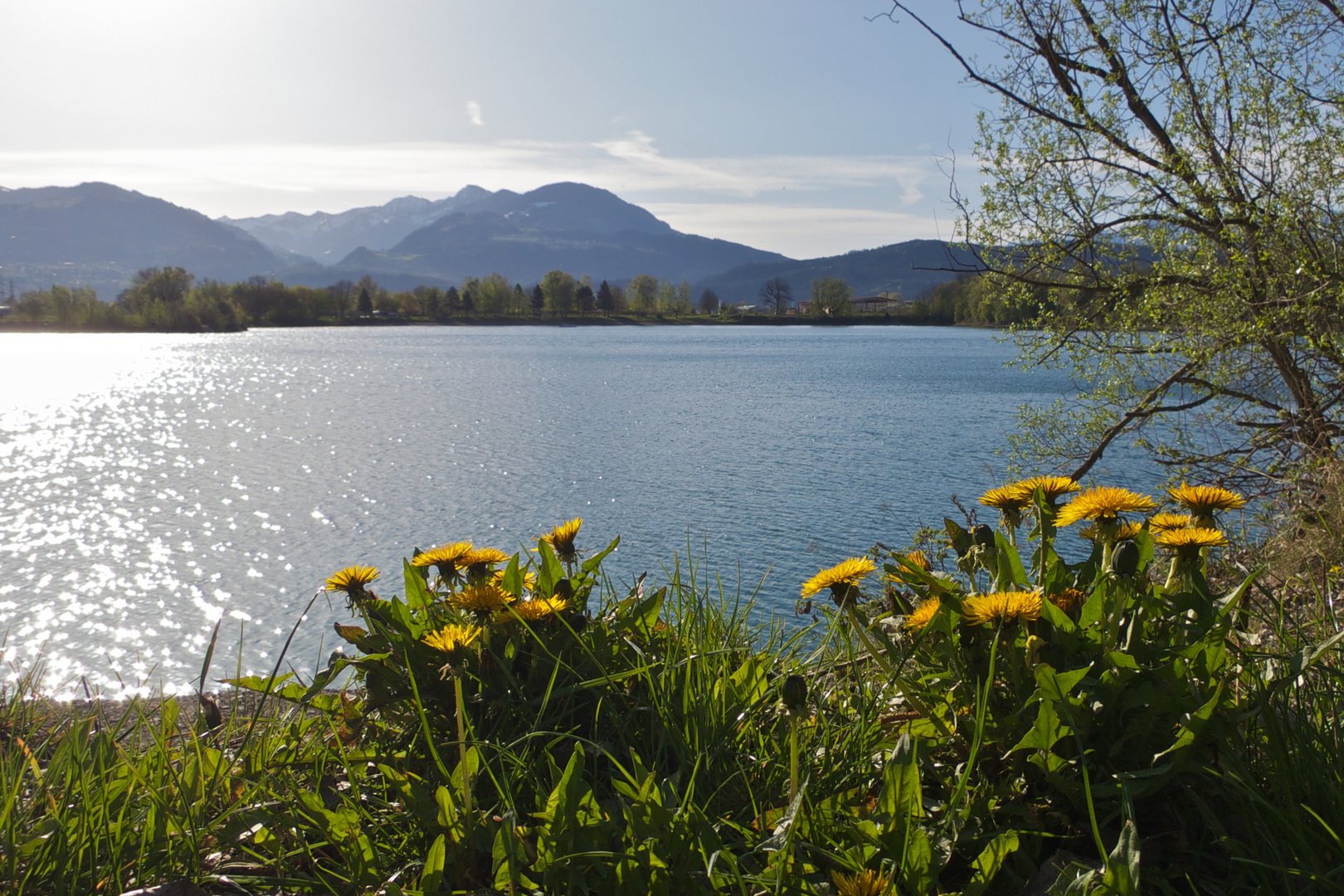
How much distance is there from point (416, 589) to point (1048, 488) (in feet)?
5.66

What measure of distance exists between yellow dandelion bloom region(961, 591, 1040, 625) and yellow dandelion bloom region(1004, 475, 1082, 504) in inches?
16.7

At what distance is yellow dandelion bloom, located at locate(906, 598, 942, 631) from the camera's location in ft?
5.92

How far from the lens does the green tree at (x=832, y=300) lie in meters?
142

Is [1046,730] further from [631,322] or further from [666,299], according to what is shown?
[666,299]

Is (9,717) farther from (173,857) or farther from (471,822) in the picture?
(471,822)

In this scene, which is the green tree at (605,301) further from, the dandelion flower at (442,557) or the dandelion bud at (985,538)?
the dandelion bud at (985,538)

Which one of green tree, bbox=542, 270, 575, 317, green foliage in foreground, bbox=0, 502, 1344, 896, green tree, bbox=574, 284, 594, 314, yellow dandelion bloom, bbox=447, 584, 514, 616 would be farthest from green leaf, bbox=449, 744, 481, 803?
green tree, bbox=574, 284, 594, 314

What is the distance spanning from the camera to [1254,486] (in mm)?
9102

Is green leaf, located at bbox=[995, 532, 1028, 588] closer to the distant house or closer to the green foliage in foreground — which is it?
the green foliage in foreground

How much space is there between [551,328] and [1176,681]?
436 ft

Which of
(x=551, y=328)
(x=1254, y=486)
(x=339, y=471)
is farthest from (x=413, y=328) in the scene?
(x=1254, y=486)

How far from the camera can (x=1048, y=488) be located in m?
2.01

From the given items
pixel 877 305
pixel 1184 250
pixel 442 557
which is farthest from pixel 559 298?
pixel 442 557

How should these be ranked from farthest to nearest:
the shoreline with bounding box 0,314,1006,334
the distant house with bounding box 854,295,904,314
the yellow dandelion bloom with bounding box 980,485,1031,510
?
1. the distant house with bounding box 854,295,904,314
2. the shoreline with bounding box 0,314,1006,334
3. the yellow dandelion bloom with bounding box 980,485,1031,510
